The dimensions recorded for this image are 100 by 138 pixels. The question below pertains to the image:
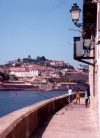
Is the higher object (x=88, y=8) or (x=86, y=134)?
(x=88, y=8)

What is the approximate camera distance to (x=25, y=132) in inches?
295

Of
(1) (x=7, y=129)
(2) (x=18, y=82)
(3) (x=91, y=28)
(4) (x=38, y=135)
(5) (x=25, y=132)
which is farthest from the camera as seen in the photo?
(2) (x=18, y=82)

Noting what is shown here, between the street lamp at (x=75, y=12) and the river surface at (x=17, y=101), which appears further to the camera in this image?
the river surface at (x=17, y=101)

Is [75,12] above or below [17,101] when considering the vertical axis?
above

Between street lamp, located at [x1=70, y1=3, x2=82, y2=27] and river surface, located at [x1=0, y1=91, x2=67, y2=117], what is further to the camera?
river surface, located at [x1=0, y1=91, x2=67, y2=117]

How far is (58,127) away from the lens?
1022 centimetres

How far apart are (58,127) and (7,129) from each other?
15.9ft

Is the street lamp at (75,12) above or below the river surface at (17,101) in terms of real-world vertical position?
above

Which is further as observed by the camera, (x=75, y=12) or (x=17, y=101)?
(x=17, y=101)

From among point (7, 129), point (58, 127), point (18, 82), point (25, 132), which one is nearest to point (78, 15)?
point (58, 127)

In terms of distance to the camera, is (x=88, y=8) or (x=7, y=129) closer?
(x=7, y=129)

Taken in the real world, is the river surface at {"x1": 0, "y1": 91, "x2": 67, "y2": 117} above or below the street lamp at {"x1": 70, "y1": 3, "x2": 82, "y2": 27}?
below

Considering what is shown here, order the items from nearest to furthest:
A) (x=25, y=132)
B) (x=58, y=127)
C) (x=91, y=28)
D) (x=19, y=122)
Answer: (x=19, y=122) < (x=25, y=132) < (x=58, y=127) < (x=91, y=28)

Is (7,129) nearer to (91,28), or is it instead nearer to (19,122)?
(19,122)
